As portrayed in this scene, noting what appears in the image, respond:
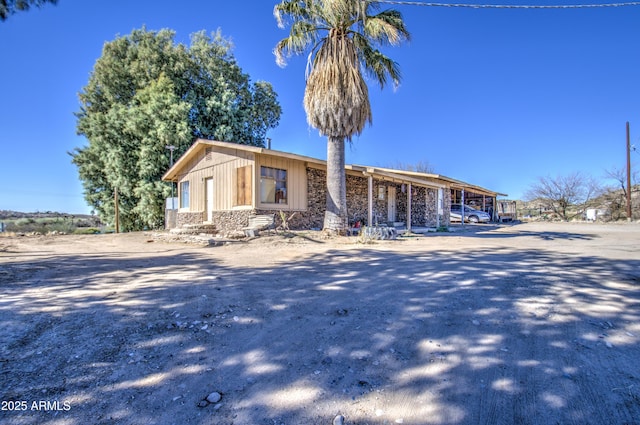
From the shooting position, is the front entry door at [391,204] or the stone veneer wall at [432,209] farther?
the stone veneer wall at [432,209]

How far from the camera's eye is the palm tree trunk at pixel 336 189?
11328mm

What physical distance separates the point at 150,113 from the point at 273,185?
35.9 ft

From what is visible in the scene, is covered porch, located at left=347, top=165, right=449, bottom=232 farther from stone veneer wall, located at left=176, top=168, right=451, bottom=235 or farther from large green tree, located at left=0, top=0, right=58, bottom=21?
large green tree, located at left=0, top=0, right=58, bottom=21

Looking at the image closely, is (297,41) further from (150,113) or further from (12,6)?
(150,113)

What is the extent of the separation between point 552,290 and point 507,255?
→ 10.3 ft

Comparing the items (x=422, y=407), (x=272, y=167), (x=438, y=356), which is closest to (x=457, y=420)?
(x=422, y=407)

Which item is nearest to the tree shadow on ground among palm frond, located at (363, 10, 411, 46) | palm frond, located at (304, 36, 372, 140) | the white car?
palm frond, located at (304, 36, 372, 140)

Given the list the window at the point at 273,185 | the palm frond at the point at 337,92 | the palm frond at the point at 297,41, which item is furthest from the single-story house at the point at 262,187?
the palm frond at the point at 297,41

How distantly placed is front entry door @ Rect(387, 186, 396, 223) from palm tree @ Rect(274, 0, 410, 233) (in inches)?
280

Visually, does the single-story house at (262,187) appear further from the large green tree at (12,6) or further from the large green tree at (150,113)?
the large green tree at (12,6)

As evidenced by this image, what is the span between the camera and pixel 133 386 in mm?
2182

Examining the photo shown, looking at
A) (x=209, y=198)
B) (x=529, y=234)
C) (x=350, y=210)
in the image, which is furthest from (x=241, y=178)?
(x=529, y=234)

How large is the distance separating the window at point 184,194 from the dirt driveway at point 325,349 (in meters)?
12.6

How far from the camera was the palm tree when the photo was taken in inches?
422
